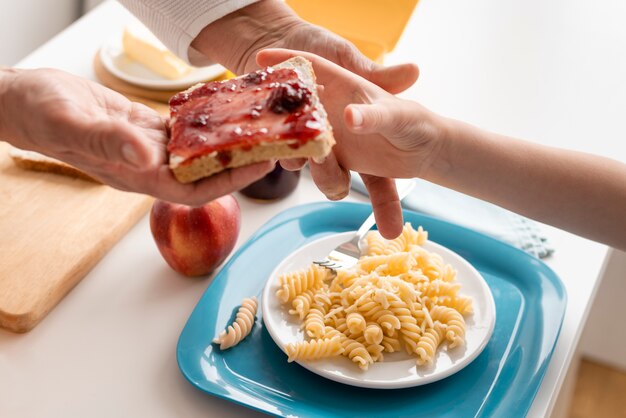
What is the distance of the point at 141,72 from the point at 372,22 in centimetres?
83

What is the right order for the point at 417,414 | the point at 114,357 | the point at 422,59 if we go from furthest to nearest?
1. the point at 422,59
2. the point at 114,357
3. the point at 417,414

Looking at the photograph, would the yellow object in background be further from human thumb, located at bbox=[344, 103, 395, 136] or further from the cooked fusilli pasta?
the cooked fusilli pasta

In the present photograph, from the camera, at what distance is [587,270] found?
214 centimetres

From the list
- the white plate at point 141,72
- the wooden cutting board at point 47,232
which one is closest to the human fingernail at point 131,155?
the wooden cutting board at point 47,232

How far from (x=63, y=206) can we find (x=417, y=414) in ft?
3.82

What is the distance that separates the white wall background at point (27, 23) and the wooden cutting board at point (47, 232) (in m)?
2.09


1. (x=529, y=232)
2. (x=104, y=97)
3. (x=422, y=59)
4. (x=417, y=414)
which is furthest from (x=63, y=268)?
(x=422, y=59)

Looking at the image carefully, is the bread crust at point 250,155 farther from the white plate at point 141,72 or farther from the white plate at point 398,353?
the white plate at point 141,72

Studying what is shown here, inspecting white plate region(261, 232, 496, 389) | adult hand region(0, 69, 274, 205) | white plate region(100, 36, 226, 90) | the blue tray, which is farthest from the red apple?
white plate region(100, 36, 226, 90)

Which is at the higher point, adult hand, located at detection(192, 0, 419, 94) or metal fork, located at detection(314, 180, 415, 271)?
adult hand, located at detection(192, 0, 419, 94)

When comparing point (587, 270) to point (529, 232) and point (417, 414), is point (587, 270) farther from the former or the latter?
point (417, 414)

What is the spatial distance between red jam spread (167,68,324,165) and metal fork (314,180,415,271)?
0.53m

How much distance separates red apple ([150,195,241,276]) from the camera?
6.55 ft

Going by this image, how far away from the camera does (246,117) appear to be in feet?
5.21
